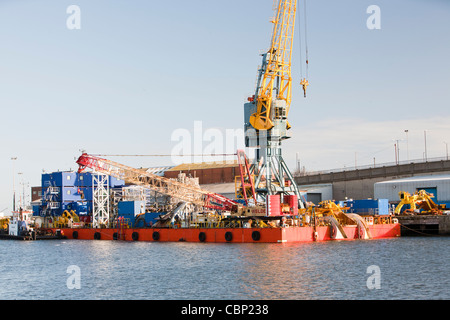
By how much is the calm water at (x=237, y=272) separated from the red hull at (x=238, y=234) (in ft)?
10.9

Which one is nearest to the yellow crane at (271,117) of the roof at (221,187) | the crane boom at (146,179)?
the crane boom at (146,179)

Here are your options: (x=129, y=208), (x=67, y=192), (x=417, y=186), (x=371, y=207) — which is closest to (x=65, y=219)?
(x=67, y=192)

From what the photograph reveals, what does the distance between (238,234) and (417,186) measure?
37886 mm

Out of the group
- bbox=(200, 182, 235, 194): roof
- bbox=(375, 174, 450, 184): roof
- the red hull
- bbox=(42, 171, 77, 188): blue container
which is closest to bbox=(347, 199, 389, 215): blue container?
the red hull

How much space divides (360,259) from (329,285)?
43.3ft

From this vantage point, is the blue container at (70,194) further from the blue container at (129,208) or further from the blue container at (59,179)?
the blue container at (129,208)

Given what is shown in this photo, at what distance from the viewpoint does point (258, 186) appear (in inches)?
Answer: 3012

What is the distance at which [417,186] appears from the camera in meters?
91.6

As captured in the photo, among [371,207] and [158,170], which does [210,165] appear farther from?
[371,207]

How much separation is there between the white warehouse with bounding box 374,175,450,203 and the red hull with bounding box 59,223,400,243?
633 inches

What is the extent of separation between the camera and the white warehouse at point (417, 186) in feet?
294

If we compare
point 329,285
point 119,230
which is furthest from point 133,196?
point 329,285
